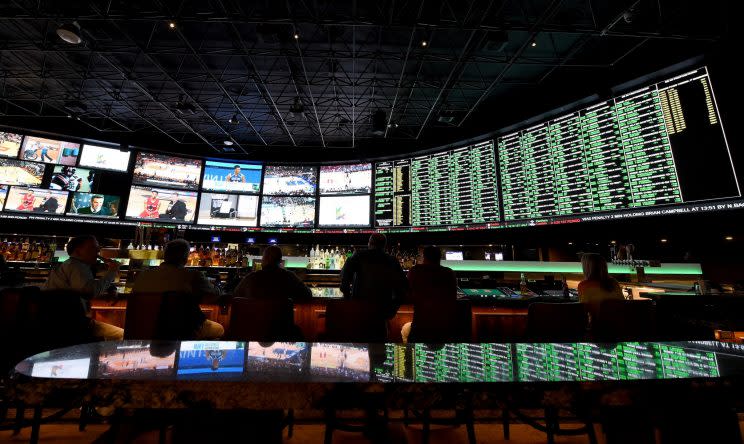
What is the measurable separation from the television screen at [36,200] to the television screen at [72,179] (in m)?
0.20

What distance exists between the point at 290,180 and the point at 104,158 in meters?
5.20

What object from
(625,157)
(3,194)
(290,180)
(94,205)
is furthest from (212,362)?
(3,194)

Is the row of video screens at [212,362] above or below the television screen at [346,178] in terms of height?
below

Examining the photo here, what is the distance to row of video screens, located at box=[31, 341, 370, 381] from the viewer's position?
0.88m

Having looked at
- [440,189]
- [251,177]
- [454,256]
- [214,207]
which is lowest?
[454,256]

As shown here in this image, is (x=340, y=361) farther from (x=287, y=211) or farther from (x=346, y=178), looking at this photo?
(x=287, y=211)

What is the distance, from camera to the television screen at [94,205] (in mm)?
8555

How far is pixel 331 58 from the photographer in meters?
6.69

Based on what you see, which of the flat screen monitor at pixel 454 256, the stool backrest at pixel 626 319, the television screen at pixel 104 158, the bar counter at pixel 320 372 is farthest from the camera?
the television screen at pixel 104 158

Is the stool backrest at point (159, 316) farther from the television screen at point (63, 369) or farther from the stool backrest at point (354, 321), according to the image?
the television screen at point (63, 369)

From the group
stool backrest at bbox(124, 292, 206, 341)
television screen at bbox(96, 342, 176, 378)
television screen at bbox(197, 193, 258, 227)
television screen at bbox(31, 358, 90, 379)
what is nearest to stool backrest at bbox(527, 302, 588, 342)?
television screen at bbox(96, 342, 176, 378)

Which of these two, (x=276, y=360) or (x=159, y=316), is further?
(x=159, y=316)

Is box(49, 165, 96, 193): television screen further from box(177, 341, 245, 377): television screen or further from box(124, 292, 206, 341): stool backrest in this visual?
box(177, 341, 245, 377): television screen

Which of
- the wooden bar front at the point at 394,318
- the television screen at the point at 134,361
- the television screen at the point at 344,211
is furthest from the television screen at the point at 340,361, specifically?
the television screen at the point at 344,211
